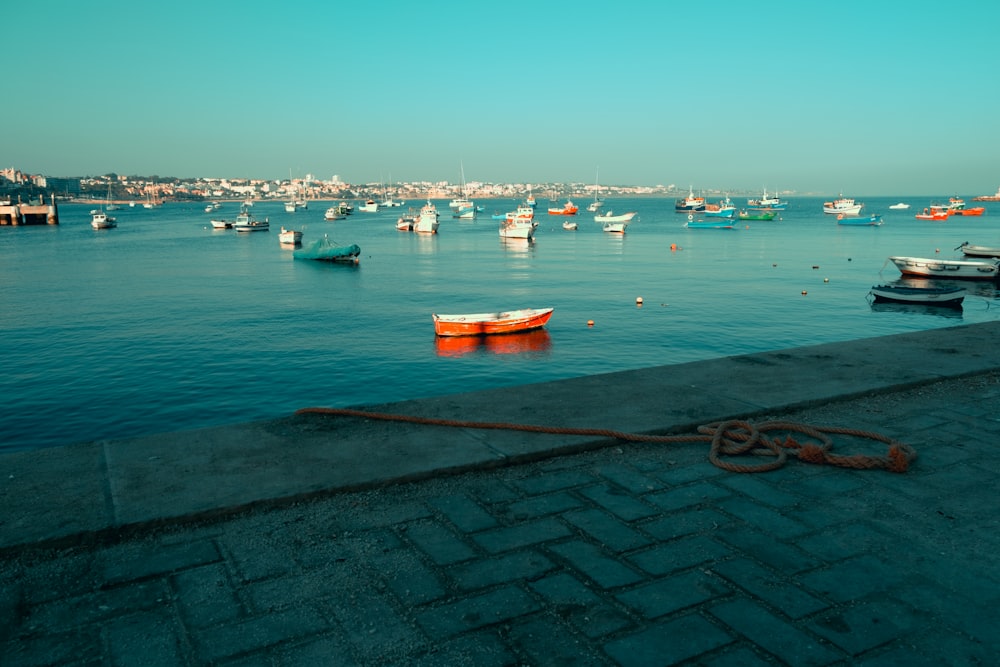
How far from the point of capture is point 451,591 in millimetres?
2846

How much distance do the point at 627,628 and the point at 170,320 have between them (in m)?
27.7

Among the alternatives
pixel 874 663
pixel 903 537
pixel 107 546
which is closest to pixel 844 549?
pixel 903 537

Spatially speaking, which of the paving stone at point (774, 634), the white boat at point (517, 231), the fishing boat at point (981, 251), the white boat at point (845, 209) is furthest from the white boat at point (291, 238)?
the white boat at point (845, 209)

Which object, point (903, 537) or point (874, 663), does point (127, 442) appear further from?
point (903, 537)

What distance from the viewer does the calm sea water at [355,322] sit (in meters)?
16.9

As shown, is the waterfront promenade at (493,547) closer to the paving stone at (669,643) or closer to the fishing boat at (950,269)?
the paving stone at (669,643)

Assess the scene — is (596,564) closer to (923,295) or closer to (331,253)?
(923,295)

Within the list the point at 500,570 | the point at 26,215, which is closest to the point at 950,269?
the point at 500,570

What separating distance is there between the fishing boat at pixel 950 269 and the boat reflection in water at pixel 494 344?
2553cm

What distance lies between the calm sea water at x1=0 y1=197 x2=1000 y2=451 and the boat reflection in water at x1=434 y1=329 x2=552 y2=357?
120mm

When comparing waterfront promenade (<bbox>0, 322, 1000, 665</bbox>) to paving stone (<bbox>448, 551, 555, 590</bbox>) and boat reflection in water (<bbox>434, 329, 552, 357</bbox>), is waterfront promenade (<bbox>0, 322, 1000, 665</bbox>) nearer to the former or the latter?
paving stone (<bbox>448, 551, 555, 590</bbox>)

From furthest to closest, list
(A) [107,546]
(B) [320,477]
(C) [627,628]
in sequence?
(B) [320,477]
(A) [107,546]
(C) [627,628]

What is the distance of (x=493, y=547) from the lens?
3189 millimetres

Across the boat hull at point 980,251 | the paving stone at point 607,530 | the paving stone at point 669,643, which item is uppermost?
the paving stone at point 607,530
